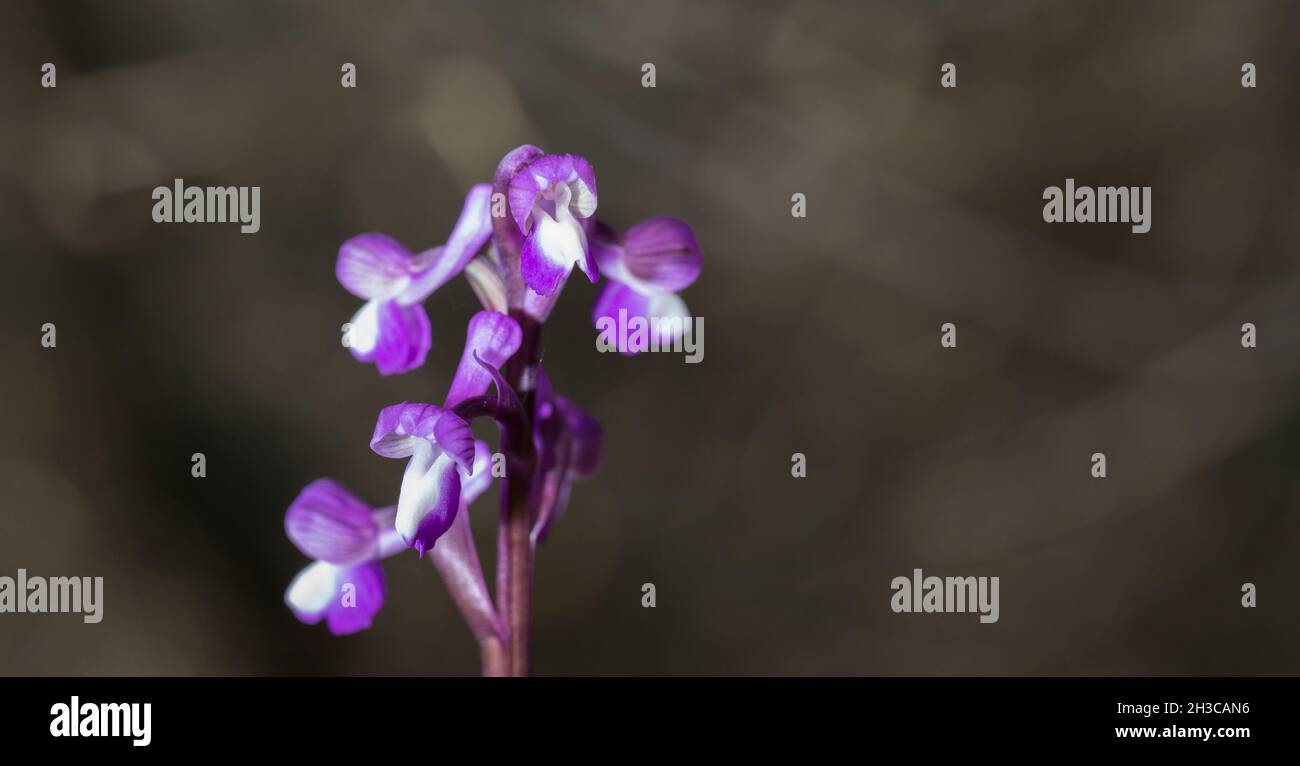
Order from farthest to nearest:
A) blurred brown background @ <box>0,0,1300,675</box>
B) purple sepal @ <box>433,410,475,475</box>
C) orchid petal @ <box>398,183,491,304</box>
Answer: blurred brown background @ <box>0,0,1300,675</box> → orchid petal @ <box>398,183,491,304</box> → purple sepal @ <box>433,410,475,475</box>

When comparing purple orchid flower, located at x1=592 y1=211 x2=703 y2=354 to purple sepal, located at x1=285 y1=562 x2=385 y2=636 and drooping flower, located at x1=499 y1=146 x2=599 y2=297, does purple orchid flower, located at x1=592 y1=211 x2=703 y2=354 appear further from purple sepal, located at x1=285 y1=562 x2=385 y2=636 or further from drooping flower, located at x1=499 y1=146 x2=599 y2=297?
purple sepal, located at x1=285 y1=562 x2=385 y2=636

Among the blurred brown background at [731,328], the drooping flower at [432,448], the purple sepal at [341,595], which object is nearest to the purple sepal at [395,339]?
the drooping flower at [432,448]

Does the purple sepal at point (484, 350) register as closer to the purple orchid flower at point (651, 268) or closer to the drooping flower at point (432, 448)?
the drooping flower at point (432, 448)

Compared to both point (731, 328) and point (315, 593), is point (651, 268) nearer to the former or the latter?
point (315, 593)

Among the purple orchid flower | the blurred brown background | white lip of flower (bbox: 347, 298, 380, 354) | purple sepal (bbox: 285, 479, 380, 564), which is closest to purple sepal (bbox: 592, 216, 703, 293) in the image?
the purple orchid flower

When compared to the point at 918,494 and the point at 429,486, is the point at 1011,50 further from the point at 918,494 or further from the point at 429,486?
the point at 429,486

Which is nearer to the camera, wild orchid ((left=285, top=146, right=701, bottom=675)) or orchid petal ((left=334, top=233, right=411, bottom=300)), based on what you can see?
wild orchid ((left=285, top=146, right=701, bottom=675))

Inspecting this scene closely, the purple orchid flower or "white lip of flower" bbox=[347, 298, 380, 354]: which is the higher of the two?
Answer: the purple orchid flower
